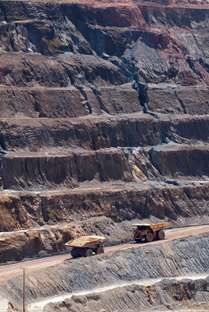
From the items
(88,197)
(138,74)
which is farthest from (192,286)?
(138,74)

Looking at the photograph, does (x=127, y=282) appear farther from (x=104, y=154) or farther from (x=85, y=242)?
(x=104, y=154)

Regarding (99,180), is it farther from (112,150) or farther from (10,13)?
(10,13)

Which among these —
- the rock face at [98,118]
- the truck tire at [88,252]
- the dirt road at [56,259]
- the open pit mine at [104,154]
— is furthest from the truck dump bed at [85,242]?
the rock face at [98,118]

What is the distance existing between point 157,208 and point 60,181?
8637 millimetres

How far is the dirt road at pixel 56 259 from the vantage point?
203 ft

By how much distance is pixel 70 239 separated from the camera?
2817 inches

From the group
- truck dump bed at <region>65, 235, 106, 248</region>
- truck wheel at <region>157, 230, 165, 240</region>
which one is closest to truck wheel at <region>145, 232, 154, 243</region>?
truck wheel at <region>157, 230, 165, 240</region>

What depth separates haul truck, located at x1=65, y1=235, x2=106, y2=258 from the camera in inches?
2633

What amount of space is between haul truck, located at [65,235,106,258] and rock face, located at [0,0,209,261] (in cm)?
351

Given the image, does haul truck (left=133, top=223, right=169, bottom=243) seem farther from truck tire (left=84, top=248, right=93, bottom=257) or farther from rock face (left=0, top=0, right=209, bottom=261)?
truck tire (left=84, top=248, right=93, bottom=257)

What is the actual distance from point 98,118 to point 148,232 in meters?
17.5

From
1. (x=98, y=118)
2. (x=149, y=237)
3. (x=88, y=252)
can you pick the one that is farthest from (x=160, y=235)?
(x=98, y=118)

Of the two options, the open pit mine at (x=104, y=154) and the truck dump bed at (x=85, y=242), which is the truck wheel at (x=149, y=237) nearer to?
the open pit mine at (x=104, y=154)

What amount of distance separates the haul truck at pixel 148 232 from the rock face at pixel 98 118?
2.25 metres
